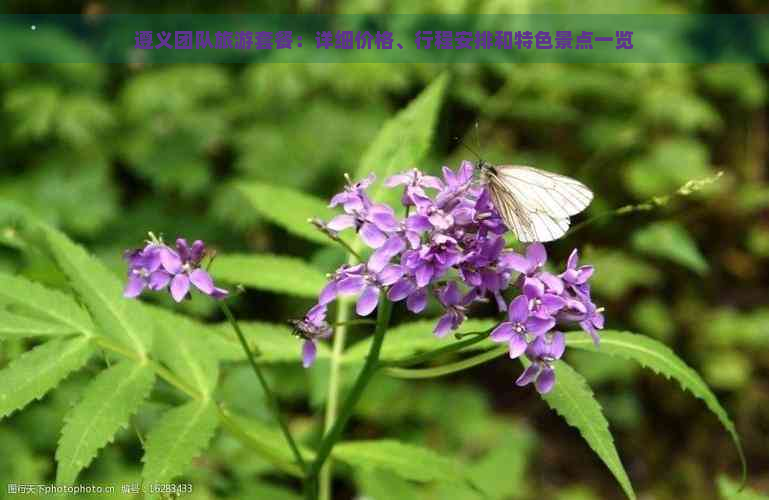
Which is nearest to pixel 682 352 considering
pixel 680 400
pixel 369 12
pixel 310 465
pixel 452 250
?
pixel 680 400

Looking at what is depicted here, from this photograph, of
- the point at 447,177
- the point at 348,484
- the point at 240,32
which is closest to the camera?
the point at 447,177

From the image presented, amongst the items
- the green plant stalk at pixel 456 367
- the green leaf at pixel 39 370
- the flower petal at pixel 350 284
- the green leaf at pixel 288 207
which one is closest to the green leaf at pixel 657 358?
the green plant stalk at pixel 456 367

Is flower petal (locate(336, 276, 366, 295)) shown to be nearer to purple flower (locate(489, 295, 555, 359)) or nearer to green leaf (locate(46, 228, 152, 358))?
purple flower (locate(489, 295, 555, 359))

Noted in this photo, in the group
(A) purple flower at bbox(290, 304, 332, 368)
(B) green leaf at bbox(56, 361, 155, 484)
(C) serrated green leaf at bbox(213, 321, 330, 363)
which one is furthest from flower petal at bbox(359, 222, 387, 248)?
(C) serrated green leaf at bbox(213, 321, 330, 363)

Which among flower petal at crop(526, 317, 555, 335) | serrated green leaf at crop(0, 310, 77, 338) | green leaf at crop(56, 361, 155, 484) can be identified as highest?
flower petal at crop(526, 317, 555, 335)

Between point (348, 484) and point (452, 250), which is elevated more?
point (452, 250)

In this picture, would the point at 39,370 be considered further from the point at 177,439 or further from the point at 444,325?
the point at 444,325

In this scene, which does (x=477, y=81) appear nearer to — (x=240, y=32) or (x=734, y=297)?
(x=240, y=32)

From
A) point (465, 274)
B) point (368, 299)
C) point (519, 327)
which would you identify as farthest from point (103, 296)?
point (519, 327)
